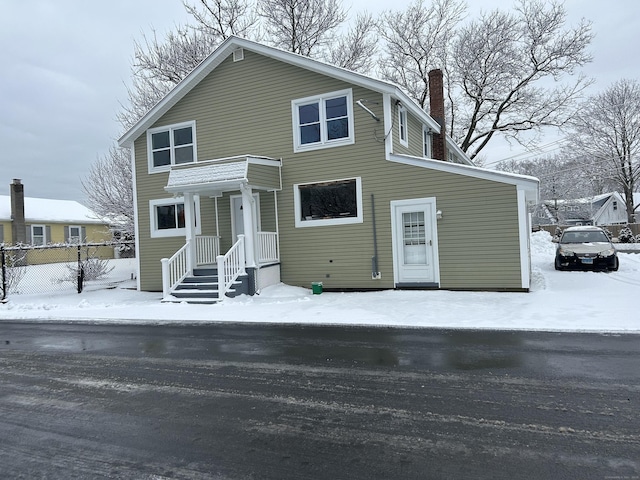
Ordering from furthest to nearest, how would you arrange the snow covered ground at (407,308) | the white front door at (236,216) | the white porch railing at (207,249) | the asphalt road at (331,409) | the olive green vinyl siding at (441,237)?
the white front door at (236,216), the white porch railing at (207,249), the olive green vinyl siding at (441,237), the snow covered ground at (407,308), the asphalt road at (331,409)

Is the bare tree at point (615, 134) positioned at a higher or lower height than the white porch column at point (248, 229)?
higher

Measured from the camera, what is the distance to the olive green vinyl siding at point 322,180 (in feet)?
36.8

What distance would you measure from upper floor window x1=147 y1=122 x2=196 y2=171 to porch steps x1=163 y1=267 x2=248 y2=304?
401 cm

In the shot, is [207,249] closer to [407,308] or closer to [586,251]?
[407,308]

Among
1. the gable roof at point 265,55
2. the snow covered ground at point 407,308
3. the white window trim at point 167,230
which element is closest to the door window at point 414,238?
the snow covered ground at point 407,308

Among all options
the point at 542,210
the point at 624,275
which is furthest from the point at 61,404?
the point at 542,210

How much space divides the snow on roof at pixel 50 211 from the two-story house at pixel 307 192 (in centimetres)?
1634

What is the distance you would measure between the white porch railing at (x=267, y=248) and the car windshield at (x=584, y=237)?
32.8ft

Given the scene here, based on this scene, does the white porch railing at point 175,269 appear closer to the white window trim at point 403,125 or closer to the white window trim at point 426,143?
the white window trim at point 403,125

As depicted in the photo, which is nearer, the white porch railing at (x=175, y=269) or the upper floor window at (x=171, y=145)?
the white porch railing at (x=175, y=269)

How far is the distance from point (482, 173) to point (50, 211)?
3059 centimetres

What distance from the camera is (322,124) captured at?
12938mm

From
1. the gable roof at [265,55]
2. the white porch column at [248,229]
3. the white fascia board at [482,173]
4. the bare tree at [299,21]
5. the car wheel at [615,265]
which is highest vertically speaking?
the bare tree at [299,21]

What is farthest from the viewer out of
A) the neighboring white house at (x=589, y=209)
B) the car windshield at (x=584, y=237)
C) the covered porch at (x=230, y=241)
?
the neighboring white house at (x=589, y=209)
